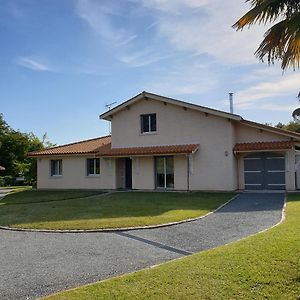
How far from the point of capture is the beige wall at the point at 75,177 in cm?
2781

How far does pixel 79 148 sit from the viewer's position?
98.4 feet

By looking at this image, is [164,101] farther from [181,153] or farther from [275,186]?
[275,186]

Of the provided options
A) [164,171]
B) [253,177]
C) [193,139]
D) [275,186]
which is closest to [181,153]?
[193,139]

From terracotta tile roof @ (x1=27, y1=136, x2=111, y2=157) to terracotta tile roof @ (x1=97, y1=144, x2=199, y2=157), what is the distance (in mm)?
1565

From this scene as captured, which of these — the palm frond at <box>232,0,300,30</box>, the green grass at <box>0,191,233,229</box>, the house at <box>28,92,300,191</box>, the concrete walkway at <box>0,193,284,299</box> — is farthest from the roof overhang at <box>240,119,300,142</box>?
the palm frond at <box>232,0,300,30</box>

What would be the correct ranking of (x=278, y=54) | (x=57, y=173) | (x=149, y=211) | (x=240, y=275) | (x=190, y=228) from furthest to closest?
(x=57, y=173)
(x=149, y=211)
(x=190, y=228)
(x=278, y=54)
(x=240, y=275)

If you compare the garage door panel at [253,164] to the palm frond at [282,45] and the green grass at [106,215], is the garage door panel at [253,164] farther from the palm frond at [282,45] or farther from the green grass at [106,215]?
the palm frond at [282,45]

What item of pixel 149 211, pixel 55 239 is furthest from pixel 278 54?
pixel 149 211

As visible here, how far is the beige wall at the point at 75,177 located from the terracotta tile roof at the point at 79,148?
1.92ft

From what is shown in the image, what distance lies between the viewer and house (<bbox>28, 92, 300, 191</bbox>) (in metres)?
23.6

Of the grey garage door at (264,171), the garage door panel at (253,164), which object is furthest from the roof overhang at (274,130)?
the garage door panel at (253,164)

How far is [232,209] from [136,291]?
35.2 feet

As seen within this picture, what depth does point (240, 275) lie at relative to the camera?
19.6 feet

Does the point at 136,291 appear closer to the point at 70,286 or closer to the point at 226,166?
the point at 70,286
